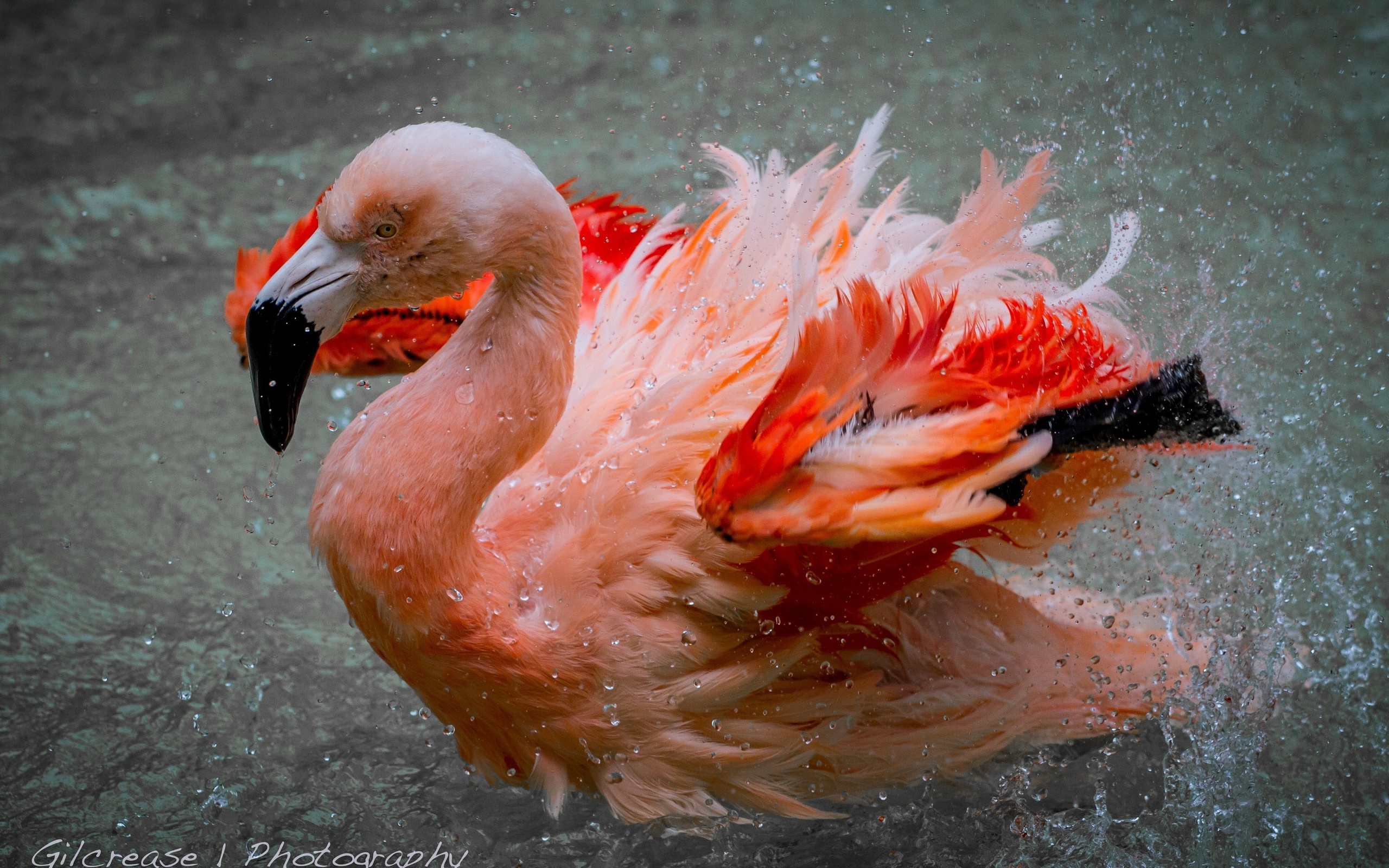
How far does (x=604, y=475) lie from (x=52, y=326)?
2.52 meters

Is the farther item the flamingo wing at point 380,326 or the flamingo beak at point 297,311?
the flamingo wing at point 380,326

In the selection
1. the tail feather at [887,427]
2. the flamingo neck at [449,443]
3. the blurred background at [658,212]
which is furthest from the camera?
the blurred background at [658,212]

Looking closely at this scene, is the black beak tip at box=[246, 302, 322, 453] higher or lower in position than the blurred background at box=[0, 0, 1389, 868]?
higher

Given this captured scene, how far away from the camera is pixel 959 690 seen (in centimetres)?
174

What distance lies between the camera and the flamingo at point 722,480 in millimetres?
1437

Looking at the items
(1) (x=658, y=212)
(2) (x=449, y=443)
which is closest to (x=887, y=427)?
(2) (x=449, y=443)

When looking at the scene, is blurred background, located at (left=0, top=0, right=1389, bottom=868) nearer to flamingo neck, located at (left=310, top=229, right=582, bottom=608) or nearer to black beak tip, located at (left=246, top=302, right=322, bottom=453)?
flamingo neck, located at (left=310, top=229, right=582, bottom=608)

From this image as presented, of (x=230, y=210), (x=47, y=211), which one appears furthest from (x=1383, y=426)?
(x=47, y=211)

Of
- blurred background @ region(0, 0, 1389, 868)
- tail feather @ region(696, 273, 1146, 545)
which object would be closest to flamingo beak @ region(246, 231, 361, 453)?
tail feather @ region(696, 273, 1146, 545)

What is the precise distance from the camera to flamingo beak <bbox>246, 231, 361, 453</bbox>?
1.43 meters

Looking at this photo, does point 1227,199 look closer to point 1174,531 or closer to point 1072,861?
point 1174,531

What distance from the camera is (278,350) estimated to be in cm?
143

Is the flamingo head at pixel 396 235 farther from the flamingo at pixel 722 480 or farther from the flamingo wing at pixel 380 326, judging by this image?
the flamingo wing at pixel 380 326

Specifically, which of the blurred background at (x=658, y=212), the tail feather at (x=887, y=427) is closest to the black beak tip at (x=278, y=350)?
the tail feather at (x=887, y=427)
